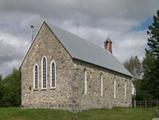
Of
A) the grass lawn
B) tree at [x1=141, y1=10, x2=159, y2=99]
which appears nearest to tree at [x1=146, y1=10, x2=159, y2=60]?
tree at [x1=141, y1=10, x2=159, y2=99]

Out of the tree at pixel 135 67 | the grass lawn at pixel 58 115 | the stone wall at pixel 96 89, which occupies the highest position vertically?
the tree at pixel 135 67

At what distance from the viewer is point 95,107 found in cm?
5344

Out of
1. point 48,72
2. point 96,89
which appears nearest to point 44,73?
point 48,72

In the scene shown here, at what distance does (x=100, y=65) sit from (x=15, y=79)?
41.4 metres

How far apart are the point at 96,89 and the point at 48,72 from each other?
7.94 meters

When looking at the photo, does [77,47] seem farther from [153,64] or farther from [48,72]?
[153,64]

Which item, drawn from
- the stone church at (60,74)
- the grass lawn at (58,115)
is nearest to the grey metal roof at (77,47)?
the stone church at (60,74)

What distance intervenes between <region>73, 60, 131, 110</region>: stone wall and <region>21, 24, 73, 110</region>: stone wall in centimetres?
104

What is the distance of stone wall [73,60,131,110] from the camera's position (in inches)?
1910

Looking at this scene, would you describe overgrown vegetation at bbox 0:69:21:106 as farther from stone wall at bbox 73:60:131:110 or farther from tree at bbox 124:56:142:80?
tree at bbox 124:56:142:80

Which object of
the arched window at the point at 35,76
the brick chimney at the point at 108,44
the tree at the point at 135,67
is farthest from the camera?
the tree at the point at 135,67

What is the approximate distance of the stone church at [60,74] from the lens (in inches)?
1879

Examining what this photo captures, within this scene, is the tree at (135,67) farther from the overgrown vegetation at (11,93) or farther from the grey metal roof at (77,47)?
the grey metal roof at (77,47)

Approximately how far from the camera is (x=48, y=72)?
49375 millimetres
